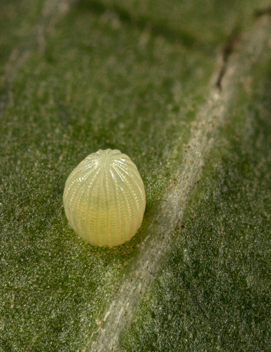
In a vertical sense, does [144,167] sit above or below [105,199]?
below

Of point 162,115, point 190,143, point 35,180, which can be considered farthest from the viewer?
point 162,115

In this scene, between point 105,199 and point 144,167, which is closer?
point 105,199

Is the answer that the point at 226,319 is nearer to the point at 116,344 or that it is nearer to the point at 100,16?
the point at 116,344

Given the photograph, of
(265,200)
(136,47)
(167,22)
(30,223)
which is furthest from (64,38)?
(265,200)
